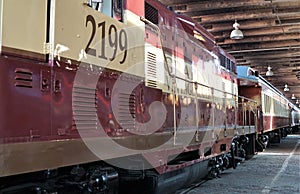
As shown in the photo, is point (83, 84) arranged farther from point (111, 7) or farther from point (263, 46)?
point (263, 46)

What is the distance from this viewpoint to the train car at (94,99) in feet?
8.29

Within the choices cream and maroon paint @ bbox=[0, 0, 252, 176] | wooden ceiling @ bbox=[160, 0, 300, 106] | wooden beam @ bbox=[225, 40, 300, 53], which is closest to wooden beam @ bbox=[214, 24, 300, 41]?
wooden ceiling @ bbox=[160, 0, 300, 106]

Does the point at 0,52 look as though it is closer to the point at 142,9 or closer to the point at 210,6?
the point at 142,9

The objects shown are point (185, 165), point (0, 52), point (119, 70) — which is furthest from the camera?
point (185, 165)

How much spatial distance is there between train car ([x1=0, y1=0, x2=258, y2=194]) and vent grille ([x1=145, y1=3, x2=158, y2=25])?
42 millimetres

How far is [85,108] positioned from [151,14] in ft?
8.22

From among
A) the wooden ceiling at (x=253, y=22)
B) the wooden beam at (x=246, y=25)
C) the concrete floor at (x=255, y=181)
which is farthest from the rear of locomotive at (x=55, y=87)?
the wooden beam at (x=246, y=25)

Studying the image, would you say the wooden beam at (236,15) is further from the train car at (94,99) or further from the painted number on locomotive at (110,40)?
the painted number on locomotive at (110,40)

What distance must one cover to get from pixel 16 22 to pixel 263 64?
24118 mm

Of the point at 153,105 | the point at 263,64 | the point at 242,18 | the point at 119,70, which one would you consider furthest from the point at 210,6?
the point at 263,64

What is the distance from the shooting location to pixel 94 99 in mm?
3406

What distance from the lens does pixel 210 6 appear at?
40.7ft

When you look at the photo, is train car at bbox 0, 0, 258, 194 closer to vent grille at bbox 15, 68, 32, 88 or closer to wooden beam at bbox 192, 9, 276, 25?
vent grille at bbox 15, 68, 32, 88

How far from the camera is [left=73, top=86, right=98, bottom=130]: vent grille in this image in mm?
3152
